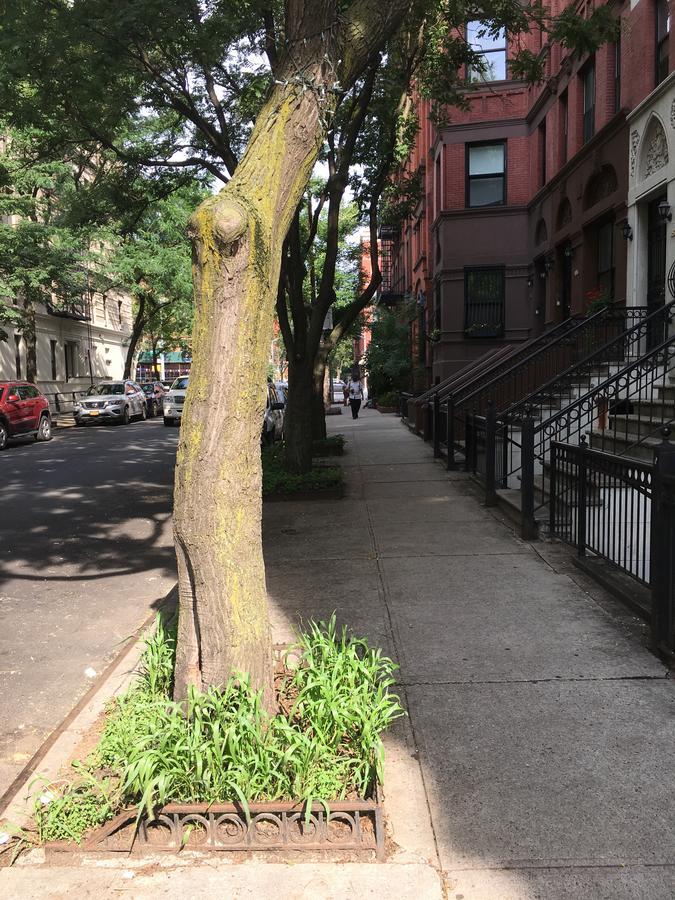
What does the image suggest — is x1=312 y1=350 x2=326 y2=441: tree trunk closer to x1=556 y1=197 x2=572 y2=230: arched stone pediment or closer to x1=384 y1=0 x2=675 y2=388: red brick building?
x1=384 y1=0 x2=675 y2=388: red brick building

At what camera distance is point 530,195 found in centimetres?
2045

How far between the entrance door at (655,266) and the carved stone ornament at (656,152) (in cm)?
51

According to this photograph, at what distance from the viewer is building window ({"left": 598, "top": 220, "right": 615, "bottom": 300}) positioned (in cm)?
1451

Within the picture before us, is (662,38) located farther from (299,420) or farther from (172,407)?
(172,407)

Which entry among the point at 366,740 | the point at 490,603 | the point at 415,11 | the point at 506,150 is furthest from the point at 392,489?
the point at 506,150

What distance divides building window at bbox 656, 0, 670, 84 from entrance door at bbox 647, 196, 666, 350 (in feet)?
6.59

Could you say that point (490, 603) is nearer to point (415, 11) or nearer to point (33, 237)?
point (415, 11)

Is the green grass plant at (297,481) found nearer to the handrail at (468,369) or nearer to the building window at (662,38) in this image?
the handrail at (468,369)

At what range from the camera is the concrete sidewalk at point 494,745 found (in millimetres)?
2705

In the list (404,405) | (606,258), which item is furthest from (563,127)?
(404,405)

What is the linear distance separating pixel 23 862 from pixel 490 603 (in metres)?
3.76

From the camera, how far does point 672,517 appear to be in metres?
4.38

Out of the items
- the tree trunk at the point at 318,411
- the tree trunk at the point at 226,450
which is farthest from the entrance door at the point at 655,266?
the tree trunk at the point at 226,450

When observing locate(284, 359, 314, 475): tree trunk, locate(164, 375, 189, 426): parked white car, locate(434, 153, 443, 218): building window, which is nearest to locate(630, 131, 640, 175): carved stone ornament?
locate(284, 359, 314, 475): tree trunk
